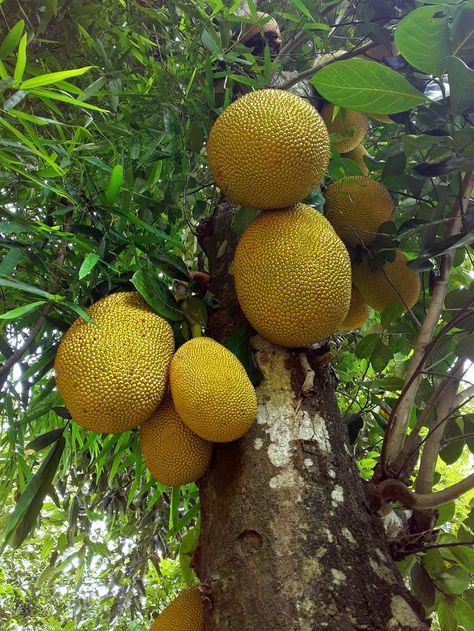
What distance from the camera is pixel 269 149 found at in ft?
3.69

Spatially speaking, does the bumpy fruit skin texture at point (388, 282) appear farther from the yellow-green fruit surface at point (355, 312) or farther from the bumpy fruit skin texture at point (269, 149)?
the bumpy fruit skin texture at point (269, 149)

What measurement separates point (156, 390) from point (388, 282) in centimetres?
71

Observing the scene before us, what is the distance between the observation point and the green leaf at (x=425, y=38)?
976 millimetres

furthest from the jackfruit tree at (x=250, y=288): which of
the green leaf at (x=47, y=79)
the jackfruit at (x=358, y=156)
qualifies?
the jackfruit at (x=358, y=156)

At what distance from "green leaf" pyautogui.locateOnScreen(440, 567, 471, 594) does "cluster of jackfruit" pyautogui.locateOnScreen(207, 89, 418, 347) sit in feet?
2.19

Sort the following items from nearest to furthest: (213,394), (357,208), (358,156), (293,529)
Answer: (293,529), (213,394), (357,208), (358,156)

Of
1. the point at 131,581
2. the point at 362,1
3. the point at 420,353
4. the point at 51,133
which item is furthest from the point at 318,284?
the point at 131,581

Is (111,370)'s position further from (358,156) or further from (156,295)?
(358,156)

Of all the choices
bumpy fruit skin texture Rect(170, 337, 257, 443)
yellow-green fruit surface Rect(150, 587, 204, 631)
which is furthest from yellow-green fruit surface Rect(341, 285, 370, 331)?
yellow-green fruit surface Rect(150, 587, 204, 631)

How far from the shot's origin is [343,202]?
1.44 metres

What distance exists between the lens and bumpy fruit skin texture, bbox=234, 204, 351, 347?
1098mm

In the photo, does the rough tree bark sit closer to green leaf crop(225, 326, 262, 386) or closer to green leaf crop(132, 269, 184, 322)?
green leaf crop(225, 326, 262, 386)

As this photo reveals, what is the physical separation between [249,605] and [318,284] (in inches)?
23.0

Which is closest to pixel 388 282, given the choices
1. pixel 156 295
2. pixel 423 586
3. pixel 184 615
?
pixel 156 295
